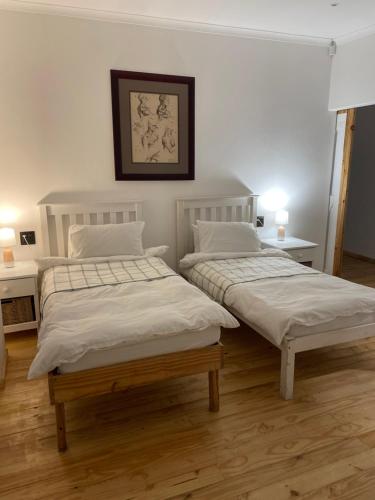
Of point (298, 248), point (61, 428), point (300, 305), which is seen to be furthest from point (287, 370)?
point (298, 248)

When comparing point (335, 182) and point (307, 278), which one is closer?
point (307, 278)

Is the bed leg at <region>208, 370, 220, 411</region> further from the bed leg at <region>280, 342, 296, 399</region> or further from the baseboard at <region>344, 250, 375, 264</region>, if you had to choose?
the baseboard at <region>344, 250, 375, 264</region>

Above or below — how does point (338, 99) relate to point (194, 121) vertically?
above

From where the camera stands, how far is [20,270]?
9.73ft

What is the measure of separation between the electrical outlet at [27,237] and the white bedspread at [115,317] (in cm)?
107

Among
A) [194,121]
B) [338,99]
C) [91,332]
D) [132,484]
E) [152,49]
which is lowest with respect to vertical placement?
[132,484]

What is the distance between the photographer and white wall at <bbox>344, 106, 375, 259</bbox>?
197 inches

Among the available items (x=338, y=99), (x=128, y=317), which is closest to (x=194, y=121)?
(x=338, y=99)

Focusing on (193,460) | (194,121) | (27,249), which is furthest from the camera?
(194,121)

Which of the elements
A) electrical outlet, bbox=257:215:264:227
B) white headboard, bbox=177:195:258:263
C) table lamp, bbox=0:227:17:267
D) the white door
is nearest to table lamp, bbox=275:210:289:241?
electrical outlet, bbox=257:215:264:227

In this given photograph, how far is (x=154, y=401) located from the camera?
85.7 inches

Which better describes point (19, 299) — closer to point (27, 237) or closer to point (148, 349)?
point (27, 237)

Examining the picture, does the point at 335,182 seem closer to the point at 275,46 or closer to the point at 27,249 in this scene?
the point at 275,46

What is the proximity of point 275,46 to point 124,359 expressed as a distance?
3.40 m
